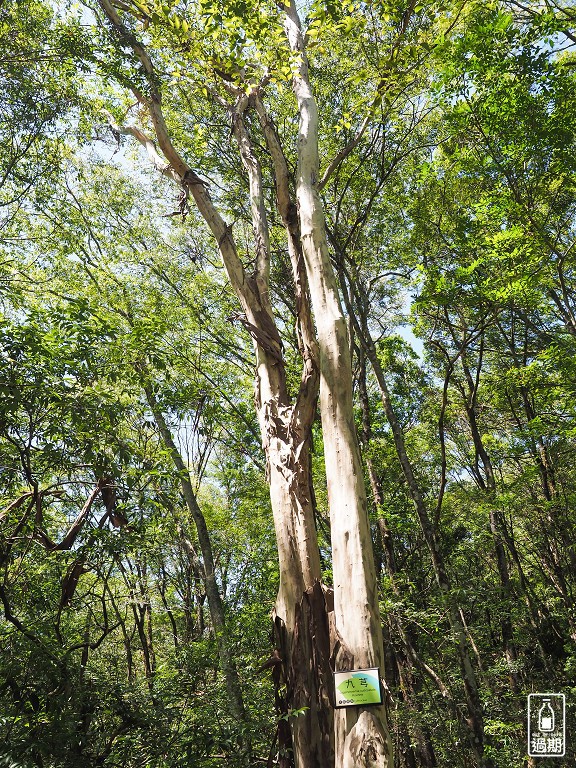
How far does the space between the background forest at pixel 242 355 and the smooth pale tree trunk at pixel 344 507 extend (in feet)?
3.19

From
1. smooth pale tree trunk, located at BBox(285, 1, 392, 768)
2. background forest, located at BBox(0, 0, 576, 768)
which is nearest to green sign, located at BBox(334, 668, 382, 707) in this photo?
smooth pale tree trunk, located at BBox(285, 1, 392, 768)

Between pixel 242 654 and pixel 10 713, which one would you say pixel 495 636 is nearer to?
pixel 242 654

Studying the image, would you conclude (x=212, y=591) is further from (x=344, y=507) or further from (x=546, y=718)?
(x=344, y=507)

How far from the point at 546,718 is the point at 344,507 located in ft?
19.0

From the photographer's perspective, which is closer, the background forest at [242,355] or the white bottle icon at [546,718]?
the background forest at [242,355]

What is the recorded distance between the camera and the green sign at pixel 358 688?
268 cm

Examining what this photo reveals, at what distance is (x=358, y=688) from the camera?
106 inches

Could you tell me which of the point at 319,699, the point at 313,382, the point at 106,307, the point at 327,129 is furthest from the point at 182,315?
the point at 319,699

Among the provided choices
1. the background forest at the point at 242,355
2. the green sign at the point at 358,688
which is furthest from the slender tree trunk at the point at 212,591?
the green sign at the point at 358,688

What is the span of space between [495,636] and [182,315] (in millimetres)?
11229

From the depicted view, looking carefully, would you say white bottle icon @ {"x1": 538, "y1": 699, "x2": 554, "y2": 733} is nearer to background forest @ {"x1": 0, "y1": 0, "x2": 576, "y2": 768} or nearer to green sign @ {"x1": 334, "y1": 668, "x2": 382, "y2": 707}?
background forest @ {"x1": 0, "y1": 0, "x2": 576, "y2": 768}

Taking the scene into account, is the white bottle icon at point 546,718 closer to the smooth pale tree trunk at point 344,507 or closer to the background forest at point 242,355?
the background forest at point 242,355

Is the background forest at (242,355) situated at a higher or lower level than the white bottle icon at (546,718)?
higher

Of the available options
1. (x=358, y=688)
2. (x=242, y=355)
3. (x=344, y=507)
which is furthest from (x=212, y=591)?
(x=358, y=688)
